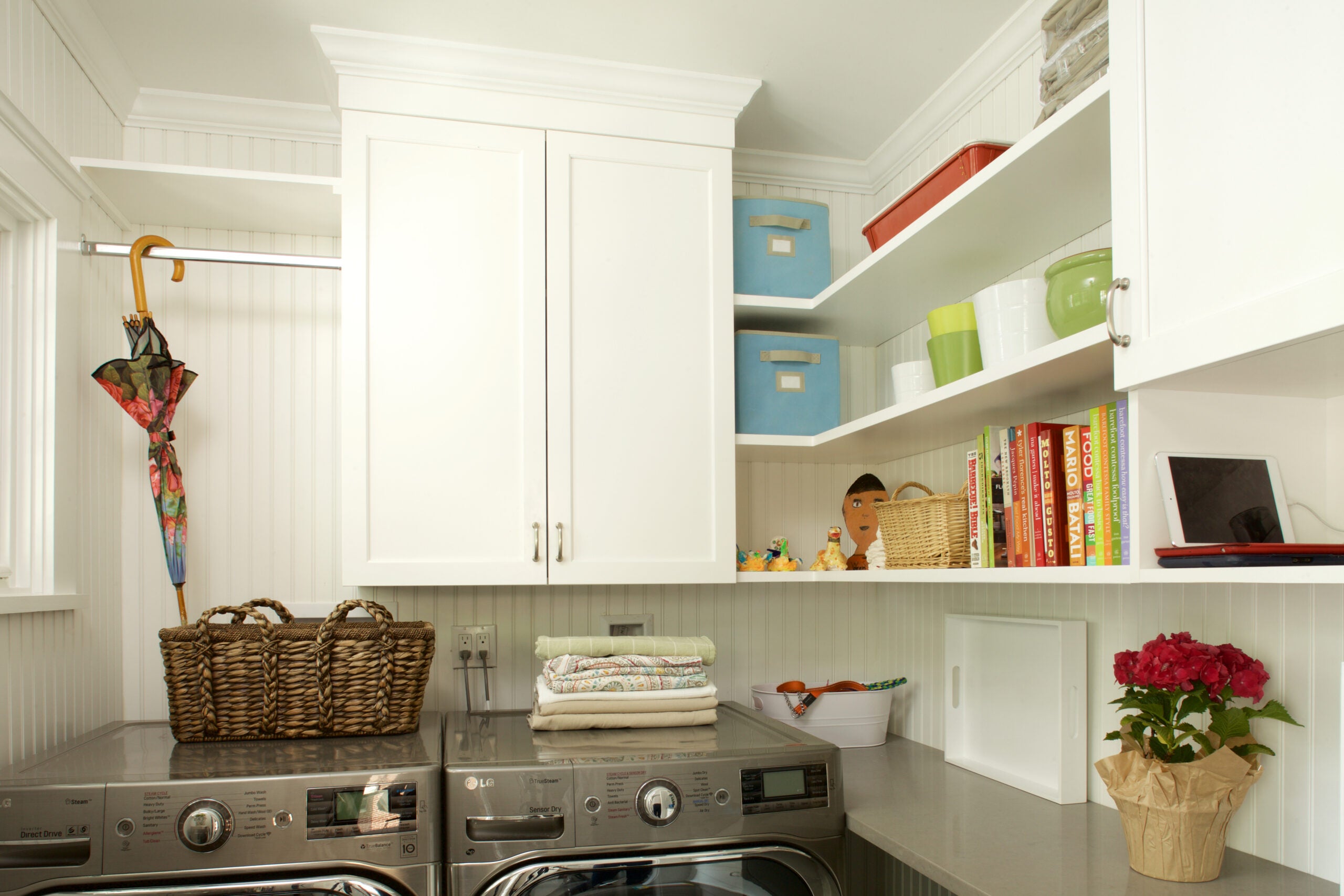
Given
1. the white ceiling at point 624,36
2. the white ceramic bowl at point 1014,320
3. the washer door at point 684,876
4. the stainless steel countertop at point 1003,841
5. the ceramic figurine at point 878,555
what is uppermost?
the white ceiling at point 624,36

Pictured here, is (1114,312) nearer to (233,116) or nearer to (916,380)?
(916,380)

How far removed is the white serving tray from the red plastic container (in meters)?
0.83

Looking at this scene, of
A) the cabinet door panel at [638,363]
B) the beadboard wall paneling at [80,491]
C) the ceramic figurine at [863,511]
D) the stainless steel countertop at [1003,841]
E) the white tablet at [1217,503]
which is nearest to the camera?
the white tablet at [1217,503]

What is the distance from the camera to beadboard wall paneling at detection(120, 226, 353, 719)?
207 centimetres

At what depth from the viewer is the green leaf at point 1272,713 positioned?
113 cm

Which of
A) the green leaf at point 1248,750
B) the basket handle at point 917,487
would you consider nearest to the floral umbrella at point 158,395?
the basket handle at point 917,487

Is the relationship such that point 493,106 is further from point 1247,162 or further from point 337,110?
point 1247,162

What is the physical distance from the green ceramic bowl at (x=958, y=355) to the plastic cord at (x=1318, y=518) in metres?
0.55

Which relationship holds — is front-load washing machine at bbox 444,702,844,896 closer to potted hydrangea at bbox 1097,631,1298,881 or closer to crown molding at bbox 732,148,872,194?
potted hydrangea at bbox 1097,631,1298,881

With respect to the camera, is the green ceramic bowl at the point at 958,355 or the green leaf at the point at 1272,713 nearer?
the green leaf at the point at 1272,713

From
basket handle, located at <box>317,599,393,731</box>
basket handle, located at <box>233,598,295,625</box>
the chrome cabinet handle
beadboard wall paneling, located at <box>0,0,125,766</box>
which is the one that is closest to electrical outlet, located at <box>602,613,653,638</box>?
basket handle, located at <box>317,599,393,731</box>

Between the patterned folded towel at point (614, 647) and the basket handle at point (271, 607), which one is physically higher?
the basket handle at point (271, 607)

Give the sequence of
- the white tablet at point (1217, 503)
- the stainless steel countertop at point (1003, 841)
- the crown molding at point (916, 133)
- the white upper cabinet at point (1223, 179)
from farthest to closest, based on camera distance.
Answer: the crown molding at point (916, 133) → the stainless steel countertop at point (1003, 841) → the white tablet at point (1217, 503) → the white upper cabinet at point (1223, 179)

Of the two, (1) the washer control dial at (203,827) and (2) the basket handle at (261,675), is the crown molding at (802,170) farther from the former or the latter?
(1) the washer control dial at (203,827)
